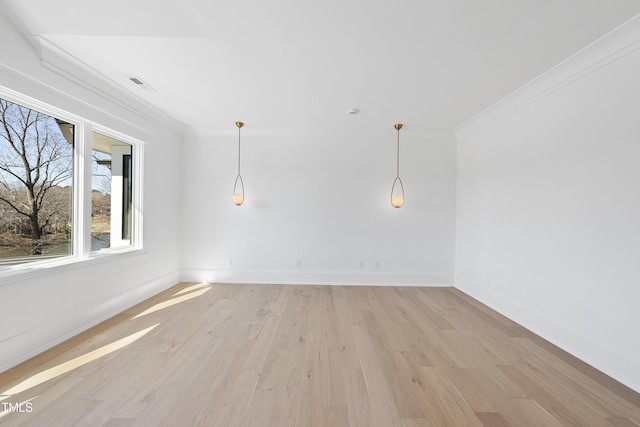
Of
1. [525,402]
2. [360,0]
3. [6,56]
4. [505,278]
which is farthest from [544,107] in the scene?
[6,56]

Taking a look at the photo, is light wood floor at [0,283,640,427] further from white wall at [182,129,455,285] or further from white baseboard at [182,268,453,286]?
white wall at [182,129,455,285]

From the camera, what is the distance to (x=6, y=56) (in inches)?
76.2

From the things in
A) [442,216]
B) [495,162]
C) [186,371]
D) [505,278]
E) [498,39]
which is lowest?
[186,371]

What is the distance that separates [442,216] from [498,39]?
9.57 feet

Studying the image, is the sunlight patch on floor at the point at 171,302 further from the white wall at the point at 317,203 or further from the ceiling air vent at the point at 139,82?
the ceiling air vent at the point at 139,82

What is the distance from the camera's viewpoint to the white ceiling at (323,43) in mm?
1734

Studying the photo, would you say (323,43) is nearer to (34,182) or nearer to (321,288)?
(34,182)

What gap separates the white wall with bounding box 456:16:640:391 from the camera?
197 centimetres

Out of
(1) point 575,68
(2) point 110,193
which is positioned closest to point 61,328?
(2) point 110,193

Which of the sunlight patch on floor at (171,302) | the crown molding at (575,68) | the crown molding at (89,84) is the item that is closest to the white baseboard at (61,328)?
the sunlight patch on floor at (171,302)

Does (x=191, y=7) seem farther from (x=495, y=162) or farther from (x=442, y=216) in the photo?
(x=442, y=216)

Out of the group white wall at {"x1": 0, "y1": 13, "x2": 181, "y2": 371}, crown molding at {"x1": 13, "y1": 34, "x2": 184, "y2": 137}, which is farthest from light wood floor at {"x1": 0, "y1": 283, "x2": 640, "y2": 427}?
crown molding at {"x1": 13, "y1": 34, "x2": 184, "y2": 137}

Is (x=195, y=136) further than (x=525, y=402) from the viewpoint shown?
Yes

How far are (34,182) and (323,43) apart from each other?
2798 mm
